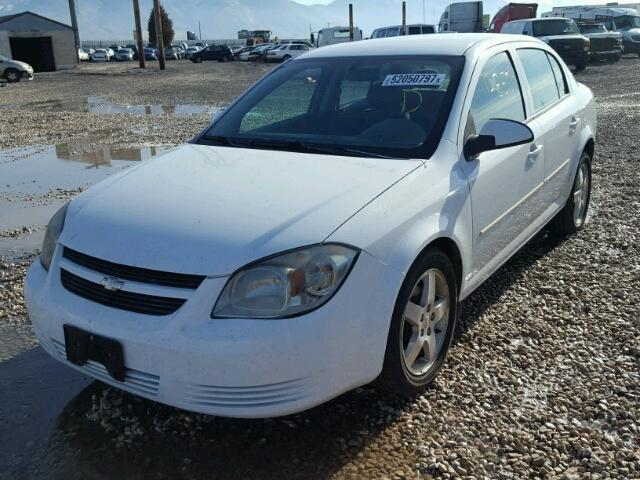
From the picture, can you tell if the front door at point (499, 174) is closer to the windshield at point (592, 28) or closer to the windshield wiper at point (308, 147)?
the windshield wiper at point (308, 147)

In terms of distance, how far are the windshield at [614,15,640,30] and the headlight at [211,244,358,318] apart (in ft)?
111

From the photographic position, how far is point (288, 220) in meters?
2.59

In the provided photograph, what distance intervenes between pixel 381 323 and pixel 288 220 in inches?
22.4

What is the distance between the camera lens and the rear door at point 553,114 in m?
4.35

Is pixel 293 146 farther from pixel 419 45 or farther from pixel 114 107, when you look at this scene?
pixel 114 107

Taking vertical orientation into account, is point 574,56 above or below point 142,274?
below

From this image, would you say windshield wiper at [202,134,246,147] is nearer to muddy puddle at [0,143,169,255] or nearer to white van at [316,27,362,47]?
muddy puddle at [0,143,169,255]

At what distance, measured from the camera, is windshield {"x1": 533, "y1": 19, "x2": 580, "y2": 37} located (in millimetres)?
21734

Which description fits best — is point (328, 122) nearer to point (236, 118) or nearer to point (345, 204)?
point (236, 118)

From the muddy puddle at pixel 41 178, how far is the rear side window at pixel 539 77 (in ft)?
13.8

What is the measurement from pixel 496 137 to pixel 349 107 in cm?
93

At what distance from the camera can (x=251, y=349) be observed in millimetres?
2314

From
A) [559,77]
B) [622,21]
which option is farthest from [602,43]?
[559,77]

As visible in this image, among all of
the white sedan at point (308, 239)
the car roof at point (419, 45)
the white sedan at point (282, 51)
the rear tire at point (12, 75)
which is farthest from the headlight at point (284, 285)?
the white sedan at point (282, 51)
